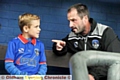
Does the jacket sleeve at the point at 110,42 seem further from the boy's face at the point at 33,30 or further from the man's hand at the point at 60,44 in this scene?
the boy's face at the point at 33,30

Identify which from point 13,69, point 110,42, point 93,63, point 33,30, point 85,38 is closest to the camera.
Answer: point 93,63

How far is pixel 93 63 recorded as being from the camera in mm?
599

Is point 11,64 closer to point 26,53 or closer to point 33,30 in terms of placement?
point 26,53

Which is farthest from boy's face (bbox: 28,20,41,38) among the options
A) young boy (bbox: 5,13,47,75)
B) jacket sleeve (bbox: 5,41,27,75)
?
jacket sleeve (bbox: 5,41,27,75)

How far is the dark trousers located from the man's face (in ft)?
5.27

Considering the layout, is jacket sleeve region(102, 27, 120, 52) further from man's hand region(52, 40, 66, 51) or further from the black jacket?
man's hand region(52, 40, 66, 51)

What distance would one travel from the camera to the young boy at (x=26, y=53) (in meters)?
1.86

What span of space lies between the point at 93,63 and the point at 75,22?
1.63 m

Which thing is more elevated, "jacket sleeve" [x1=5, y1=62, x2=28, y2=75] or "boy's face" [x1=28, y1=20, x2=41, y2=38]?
"boy's face" [x1=28, y1=20, x2=41, y2=38]

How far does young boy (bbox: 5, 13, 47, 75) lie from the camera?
1864 mm

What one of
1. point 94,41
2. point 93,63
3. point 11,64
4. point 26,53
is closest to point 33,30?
point 26,53

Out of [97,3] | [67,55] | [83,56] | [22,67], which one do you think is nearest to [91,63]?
[83,56]

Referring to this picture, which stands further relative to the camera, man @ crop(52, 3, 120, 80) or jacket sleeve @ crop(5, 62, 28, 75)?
man @ crop(52, 3, 120, 80)

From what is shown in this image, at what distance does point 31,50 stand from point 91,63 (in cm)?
135
